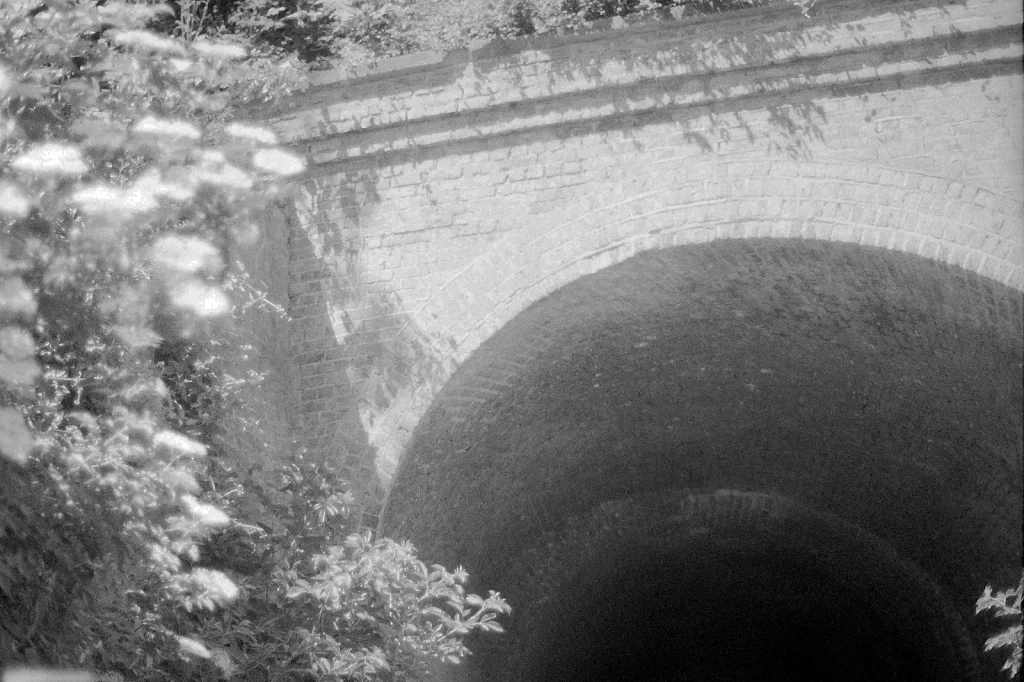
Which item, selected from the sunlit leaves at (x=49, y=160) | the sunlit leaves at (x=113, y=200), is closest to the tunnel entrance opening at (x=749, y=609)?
the sunlit leaves at (x=113, y=200)

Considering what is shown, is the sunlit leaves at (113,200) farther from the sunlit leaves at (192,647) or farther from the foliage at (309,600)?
the sunlit leaves at (192,647)

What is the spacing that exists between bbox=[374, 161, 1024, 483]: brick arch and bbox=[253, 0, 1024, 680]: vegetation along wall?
0.01m

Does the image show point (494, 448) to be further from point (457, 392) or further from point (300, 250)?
point (300, 250)

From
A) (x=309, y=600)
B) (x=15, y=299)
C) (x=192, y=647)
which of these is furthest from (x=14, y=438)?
(x=309, y=600)

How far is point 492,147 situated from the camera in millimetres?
6645

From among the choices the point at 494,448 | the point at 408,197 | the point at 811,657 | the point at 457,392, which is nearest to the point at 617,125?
the point at 408,197

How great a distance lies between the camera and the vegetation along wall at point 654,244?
243 inches

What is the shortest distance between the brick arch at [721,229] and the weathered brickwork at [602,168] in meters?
0.01

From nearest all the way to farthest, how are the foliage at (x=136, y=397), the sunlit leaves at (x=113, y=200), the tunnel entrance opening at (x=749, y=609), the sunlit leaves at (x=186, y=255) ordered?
1. the foliage at (x=136, y=397)
2. the sunlit leaves at (x=113, y=200)
3. the sunlit leaves at (x=186, y=255)
4. the tunnel entrance opening at (x=749, y=609)

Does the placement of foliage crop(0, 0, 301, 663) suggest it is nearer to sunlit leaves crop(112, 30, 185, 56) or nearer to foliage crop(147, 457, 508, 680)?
sunlit leaves crop(112, 30, 185, 56)

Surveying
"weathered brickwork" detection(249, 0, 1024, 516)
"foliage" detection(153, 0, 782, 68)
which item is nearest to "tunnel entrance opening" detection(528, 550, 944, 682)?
"weathered brickwork" detection(249, 0, 1024, 516)

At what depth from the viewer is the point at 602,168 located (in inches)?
256

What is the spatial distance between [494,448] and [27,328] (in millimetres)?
3472

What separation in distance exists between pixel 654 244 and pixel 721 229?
0.35 meters
